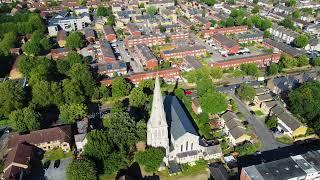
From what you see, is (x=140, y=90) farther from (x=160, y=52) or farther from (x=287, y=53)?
(x=287, y=53)

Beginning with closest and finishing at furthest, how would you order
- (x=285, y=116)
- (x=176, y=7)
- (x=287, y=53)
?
(x=285, y=116)
(x=287, y=53)
(x=176, y=7)

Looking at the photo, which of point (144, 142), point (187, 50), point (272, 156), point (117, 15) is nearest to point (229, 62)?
point (187, 50)

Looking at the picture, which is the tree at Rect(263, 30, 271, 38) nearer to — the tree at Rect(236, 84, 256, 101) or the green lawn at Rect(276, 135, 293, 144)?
the tree at Rect(236, 84, 256, 101)

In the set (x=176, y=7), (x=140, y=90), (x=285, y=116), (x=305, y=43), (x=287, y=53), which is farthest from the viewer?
(x=176, y=7)

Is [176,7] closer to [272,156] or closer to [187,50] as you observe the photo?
[187,50]

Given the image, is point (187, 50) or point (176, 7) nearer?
point (187, 50)

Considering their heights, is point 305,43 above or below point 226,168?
above

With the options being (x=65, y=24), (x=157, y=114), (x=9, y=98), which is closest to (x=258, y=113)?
(x=157, y=114)

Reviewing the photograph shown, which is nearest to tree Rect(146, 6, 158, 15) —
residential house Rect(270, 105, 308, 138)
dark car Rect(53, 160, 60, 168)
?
residential house Rect(270, 105, 308, 138)

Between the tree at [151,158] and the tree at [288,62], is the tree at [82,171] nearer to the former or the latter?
the tree at [151,158]
